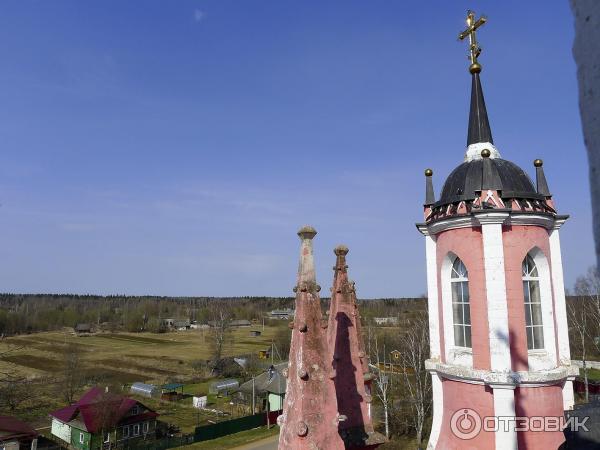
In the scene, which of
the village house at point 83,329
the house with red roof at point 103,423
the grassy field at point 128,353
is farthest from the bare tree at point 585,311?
the village house at point 83,329

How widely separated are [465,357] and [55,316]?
5020 inches

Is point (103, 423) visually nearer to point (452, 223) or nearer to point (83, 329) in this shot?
point (452, 223)

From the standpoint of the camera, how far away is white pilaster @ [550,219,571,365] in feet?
29.3

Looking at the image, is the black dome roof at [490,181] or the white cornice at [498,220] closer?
the white cornice at [498,220]

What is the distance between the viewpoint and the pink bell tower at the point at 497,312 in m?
8.38

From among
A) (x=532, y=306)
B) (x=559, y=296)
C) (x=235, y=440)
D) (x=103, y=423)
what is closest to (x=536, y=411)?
(x=532, y=306)

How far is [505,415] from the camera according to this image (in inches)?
322

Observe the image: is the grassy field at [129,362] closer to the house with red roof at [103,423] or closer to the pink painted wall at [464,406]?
the house with red roof at [103,423]

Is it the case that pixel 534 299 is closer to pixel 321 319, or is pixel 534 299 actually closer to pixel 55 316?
pixel 321 319

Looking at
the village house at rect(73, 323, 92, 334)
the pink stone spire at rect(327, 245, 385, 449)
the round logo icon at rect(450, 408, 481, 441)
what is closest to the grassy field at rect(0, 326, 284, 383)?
the village house at rect(73, 323, 92, 334)

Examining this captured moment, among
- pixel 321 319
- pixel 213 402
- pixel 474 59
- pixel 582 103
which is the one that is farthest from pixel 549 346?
pixel 213 402

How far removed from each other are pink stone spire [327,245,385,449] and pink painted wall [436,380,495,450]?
1.65 m

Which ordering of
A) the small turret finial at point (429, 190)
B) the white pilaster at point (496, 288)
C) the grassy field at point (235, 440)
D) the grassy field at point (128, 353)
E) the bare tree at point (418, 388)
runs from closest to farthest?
the white pilaster at point (496, 288)
the small turret finial at point (429, 190)
the bare tree at point (418, 388)
the grassy field at point (235, 440)
the grassy field at point (128, 353)

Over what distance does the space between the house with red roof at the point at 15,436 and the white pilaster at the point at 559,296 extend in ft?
88.6
